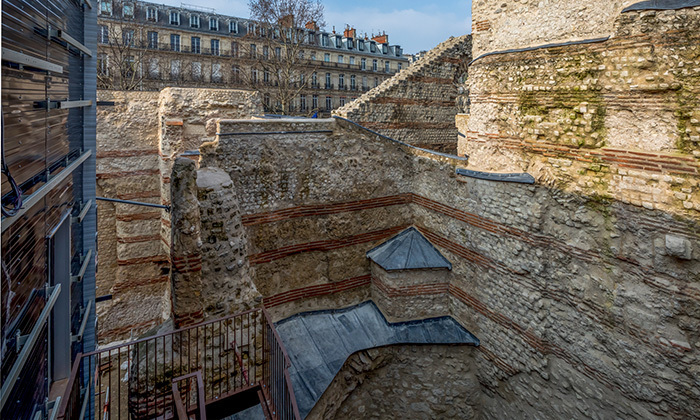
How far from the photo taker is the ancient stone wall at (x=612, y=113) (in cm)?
452

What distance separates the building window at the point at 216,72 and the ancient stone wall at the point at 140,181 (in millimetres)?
17341

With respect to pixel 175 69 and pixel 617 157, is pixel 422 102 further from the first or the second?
pixel 175 69

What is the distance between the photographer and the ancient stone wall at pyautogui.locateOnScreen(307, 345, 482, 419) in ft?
24.6

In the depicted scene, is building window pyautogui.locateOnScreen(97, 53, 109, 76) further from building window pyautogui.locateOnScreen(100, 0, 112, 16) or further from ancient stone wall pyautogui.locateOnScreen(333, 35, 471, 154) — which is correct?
ancient stone wall pyautogui.locateOnScreen(333, 35, 471, 154)

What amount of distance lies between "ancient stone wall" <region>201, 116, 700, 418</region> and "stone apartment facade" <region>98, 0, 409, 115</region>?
40.8ft

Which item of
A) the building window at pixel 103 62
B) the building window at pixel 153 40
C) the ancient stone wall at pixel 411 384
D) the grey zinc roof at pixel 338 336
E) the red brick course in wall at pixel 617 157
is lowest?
the ancient stone wall at pixel 411 384

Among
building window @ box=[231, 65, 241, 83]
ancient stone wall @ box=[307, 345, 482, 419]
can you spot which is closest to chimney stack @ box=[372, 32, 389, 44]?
building window @ box=[231, 65, 241, 83]

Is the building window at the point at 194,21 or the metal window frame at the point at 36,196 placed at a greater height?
the building window at the point at 194,21

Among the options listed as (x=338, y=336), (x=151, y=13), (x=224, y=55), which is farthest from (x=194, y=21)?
(x=338, y=336)

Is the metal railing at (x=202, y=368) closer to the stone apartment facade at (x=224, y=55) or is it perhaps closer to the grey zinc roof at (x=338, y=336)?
the grey zinc roof at (x=338, y=336)

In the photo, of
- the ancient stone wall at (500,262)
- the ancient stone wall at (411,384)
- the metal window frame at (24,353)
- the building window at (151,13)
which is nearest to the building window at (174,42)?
the building window at (151,13)

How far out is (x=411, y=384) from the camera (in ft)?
25.4

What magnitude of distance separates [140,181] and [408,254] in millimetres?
7022

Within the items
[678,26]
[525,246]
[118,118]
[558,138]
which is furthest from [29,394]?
[118,118]
